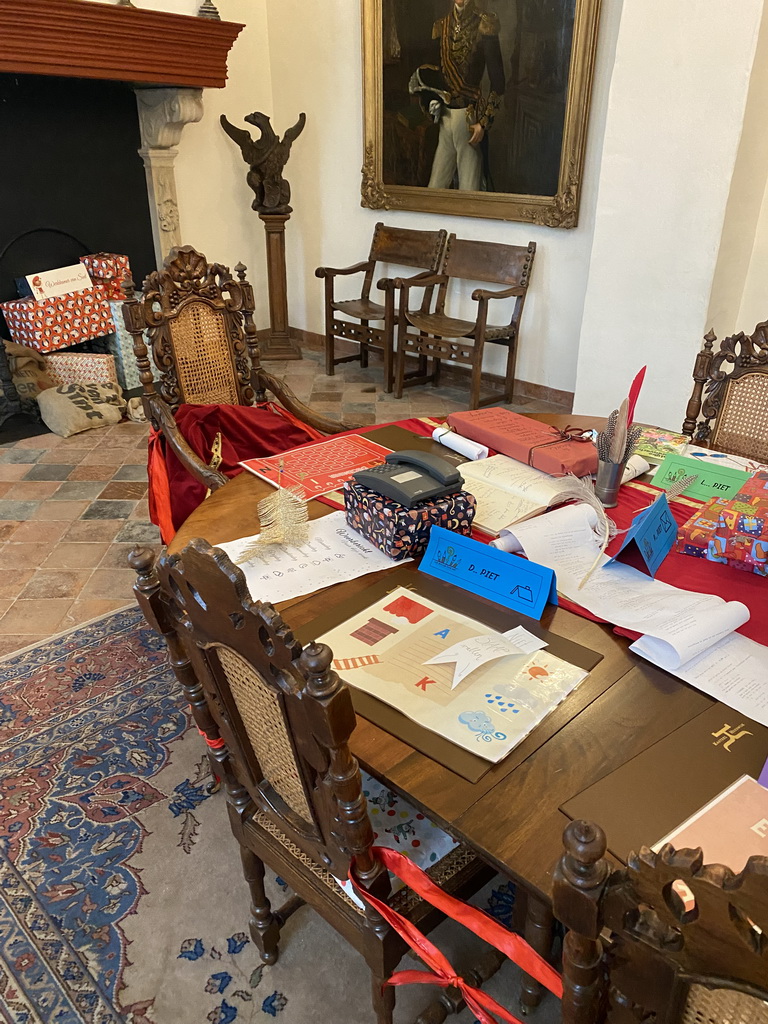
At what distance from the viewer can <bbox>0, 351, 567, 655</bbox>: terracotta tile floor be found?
8.88 feet

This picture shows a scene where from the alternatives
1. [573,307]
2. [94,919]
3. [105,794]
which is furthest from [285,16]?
[94,919]

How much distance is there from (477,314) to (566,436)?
8.75 ft

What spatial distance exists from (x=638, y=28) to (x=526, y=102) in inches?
39.1

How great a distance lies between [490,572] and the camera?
1389 millimetres

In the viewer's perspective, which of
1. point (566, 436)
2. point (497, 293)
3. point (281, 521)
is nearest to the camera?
point (281, 521)

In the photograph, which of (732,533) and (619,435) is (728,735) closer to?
(732,533)

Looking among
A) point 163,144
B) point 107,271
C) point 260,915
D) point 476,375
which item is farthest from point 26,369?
point 260,915

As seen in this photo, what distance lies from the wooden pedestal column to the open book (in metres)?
3.95

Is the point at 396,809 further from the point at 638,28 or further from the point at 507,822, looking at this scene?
the point at 638,28

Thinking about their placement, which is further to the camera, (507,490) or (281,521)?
(507,490)

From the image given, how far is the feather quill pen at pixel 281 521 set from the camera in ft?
5.01

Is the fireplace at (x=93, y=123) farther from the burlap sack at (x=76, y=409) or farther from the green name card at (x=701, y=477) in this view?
the green name card at (x=701, y=477)

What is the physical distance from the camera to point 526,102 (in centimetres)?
403

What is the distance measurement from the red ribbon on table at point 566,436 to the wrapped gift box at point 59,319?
3.48m
